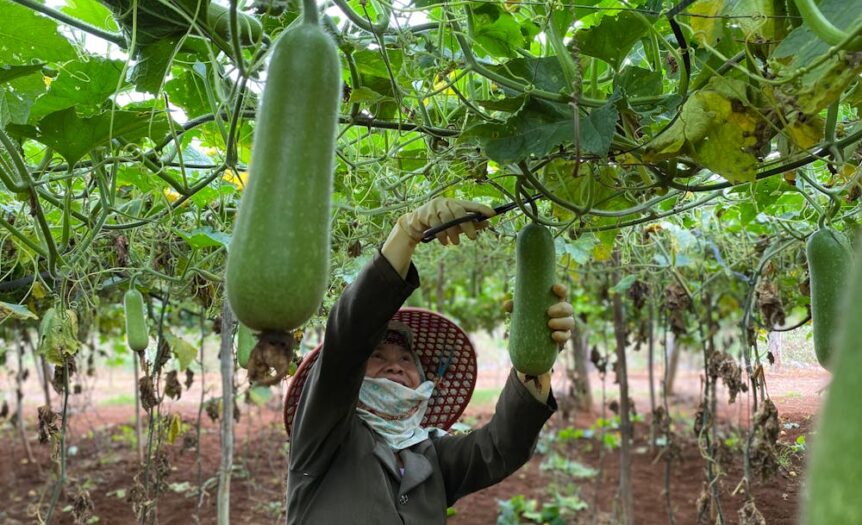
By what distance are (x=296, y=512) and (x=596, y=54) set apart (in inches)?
56.7

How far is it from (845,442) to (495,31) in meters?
1.34

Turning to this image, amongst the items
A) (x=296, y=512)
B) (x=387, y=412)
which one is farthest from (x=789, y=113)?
(x=296, y=512)

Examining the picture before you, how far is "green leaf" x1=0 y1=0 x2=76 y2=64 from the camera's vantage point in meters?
1.45

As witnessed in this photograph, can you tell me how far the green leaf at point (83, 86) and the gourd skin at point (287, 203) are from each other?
855mm

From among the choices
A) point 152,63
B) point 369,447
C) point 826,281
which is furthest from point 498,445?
point 152,63

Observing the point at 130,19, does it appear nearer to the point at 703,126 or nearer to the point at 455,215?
the point at 455,215

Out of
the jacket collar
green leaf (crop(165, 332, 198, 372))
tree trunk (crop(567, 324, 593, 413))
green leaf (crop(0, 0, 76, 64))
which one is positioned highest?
green leaf (crop(0, 0, 76, 64))

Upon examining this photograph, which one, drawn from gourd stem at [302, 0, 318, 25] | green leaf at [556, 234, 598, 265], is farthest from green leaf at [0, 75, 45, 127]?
green leaf at [556, 234, 598, 265]

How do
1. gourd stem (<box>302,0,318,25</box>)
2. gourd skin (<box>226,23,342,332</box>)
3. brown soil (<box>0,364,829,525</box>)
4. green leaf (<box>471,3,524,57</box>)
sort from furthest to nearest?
brown soil (<box>0,364,829,525</box>) → green leaf (<box>471,3,524,57</box>) → gourd stem (<box>302,0,318,25</box>) → gourd skin (<box>226,23,342,332</box>)

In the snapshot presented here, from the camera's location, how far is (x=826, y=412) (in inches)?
16.0

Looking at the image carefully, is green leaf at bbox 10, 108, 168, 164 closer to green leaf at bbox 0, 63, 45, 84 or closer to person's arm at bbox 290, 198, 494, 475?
green leaf at bbox 0, 63, 45, 84

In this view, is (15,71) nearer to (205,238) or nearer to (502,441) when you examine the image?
(205,238)

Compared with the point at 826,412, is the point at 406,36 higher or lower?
higher

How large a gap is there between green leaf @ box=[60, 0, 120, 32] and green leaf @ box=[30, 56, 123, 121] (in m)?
0.09
